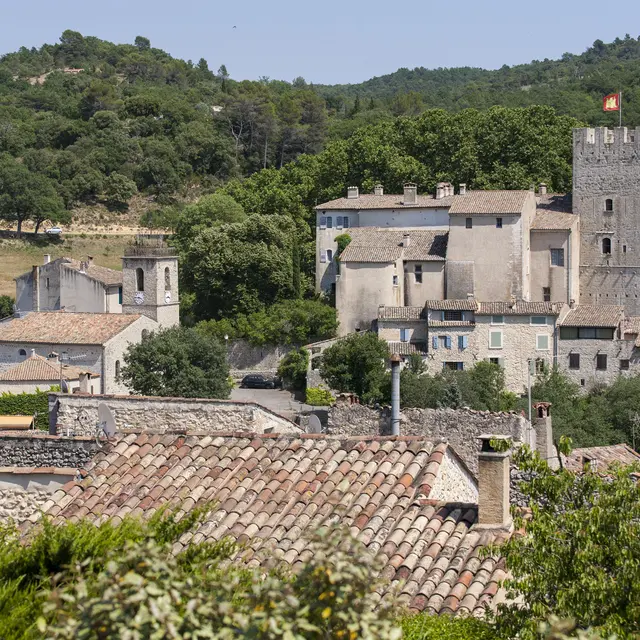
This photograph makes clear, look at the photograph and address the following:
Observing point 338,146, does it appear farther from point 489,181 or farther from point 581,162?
point 581,162

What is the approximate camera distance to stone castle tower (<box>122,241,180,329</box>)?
54156 mm

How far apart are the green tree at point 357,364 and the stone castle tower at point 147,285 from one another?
7.01m

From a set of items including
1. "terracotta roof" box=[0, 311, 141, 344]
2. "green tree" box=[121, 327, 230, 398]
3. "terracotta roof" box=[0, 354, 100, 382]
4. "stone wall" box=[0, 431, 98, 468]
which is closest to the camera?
"stone wall" box=[0, 431, 98, 468]

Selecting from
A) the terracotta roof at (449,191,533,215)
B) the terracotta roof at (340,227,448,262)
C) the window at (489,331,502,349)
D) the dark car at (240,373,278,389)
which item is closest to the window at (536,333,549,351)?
the window at (489,331,502,349)

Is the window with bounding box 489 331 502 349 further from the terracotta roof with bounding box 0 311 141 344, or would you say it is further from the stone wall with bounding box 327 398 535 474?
the stone wall with bounding box 327 398 535 474

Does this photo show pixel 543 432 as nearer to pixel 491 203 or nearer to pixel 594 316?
pixel 594 316

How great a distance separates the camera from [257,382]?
55312 millimetres

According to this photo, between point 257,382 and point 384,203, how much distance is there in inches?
472

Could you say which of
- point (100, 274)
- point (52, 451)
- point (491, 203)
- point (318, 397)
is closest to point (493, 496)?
point (52, 451)

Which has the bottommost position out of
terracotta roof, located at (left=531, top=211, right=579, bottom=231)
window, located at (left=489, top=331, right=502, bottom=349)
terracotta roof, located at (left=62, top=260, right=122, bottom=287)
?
window, located at (left=489, top=331, right=502, bottom=349)

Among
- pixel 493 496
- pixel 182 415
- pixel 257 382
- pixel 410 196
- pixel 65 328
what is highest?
pixel 410 196

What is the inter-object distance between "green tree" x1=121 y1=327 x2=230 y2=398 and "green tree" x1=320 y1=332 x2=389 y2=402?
4957 mm

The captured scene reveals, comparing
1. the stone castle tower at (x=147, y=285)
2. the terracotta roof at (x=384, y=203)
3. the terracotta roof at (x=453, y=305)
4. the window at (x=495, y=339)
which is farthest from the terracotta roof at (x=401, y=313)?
the stone castle tower at (x=147, y=285)

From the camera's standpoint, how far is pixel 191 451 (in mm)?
13789
